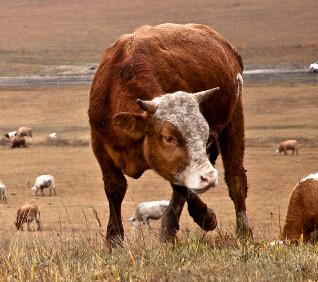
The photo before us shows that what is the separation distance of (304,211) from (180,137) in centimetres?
517

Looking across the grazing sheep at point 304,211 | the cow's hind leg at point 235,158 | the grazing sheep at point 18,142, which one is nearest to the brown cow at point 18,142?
the grazing sheep at point 18,142

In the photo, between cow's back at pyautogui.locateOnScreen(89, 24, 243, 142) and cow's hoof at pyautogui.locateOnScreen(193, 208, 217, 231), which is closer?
cow's back at pyautogui.locateOnScreen(89, 24, 243, 142)

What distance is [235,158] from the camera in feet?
31.4

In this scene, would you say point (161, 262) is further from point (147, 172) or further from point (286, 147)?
point (286, 147)

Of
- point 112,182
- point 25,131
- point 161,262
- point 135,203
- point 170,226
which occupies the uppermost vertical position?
point 161,262

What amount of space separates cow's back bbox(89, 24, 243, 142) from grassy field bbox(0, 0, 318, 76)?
58.7 m

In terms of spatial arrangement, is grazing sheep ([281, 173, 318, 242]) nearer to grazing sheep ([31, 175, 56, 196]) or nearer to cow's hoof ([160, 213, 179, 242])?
cow's hoof ([160, 213, 179, 242])

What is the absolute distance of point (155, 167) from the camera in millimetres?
7152

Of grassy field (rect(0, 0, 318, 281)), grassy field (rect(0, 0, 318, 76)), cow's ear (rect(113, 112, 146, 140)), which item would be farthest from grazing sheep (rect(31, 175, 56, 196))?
grassy field (rect(0, 0, 318, 76))

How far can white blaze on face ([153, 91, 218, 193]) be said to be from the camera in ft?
22.2

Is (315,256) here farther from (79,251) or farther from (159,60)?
(159,60)

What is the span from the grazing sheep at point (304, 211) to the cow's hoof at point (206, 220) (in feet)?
10.7

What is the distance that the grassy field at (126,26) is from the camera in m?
72.1

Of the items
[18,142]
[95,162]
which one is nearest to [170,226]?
[95,162]
